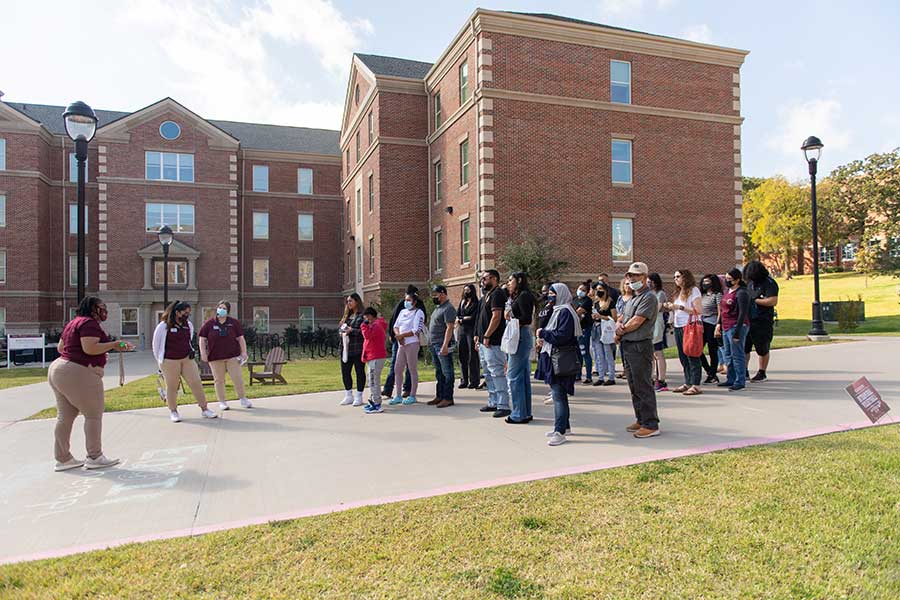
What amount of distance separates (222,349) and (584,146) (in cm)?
1727

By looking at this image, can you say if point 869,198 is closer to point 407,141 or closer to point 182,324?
point 407,141

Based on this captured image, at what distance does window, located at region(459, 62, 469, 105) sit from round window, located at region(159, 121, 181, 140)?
21543 millimetres

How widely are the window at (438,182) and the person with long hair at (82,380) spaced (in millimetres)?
20935

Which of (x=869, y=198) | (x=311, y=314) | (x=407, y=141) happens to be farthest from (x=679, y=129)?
(x=869, y=198)

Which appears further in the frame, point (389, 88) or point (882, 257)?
point (882, 257)

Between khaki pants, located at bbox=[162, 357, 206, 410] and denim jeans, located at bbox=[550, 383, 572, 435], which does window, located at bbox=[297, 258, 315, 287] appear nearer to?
khaki pants, located at bbox=[162, 357, 206, 410]

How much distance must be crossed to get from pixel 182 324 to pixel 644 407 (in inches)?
274

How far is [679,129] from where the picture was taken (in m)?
24.2

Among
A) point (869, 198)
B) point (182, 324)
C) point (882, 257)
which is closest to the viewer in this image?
point (182, 324)

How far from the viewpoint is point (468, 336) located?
11047 mm

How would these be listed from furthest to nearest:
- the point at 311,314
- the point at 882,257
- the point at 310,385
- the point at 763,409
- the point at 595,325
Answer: the point at 882,257 → the point at 311,314 → the point at 310,385 → the point at 595,325 → the point at 763,409

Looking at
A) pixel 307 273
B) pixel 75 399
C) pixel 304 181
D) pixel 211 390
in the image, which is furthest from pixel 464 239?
pixel 304 181

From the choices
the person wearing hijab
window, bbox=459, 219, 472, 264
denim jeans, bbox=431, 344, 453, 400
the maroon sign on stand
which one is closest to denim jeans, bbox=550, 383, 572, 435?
the person wearing hijab

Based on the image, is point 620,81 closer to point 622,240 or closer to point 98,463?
point 622,240
